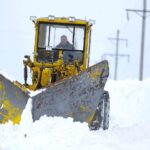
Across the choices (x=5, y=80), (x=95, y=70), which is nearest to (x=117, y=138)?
(x=95, y=70)

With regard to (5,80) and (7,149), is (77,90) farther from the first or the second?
(7,149)

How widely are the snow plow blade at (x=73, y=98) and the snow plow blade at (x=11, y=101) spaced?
0.19 m

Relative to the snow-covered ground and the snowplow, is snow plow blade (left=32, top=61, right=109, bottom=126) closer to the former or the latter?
the snowplow

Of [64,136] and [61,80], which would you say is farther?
[61,80]

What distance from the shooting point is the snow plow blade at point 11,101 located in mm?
8228

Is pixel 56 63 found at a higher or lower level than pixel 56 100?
higher

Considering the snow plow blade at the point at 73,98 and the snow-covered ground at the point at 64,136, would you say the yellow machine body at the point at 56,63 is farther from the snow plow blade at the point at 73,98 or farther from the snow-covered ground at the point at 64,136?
the snow-covered ground at the point at 64,136

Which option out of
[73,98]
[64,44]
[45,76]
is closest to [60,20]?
[64,44]

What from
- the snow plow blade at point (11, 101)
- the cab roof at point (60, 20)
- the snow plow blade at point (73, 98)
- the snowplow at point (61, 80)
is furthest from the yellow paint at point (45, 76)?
the cab roof at point (60, 20)

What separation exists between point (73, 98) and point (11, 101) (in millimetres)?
952

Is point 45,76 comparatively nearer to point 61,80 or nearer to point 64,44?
point 61,80

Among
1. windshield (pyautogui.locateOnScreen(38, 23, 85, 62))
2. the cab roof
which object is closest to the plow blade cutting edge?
windshield (pyautogui.locateOnScreen(38, 23, 85, 62))

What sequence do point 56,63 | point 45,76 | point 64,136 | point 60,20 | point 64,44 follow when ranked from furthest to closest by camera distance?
point 60,20 < point 64,44 < point 56,63 < point 45,76 < point 64,136

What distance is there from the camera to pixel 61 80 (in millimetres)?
8461
